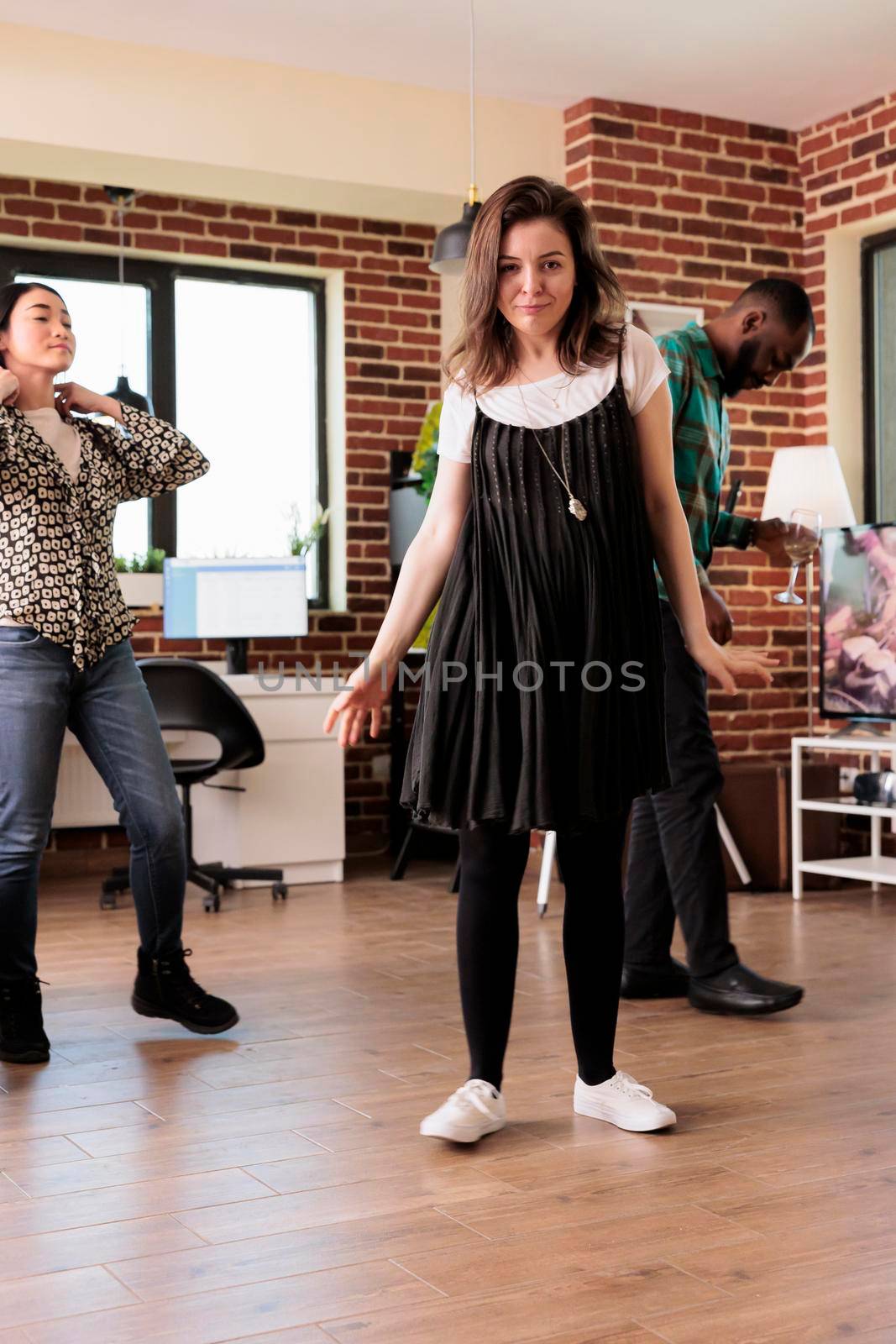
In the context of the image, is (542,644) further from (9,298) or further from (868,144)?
(868,144)

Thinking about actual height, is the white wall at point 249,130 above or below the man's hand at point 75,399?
above

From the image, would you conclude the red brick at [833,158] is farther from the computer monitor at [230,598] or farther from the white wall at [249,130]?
the computer monitor at [230,598]

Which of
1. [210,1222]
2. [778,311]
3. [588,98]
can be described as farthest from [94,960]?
[588,98]

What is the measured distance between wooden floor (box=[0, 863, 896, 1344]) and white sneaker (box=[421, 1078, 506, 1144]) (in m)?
0.03

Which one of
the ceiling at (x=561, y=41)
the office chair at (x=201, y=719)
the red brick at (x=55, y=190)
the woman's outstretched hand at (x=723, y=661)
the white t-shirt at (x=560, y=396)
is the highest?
the ceiling at (x=561, y=41)

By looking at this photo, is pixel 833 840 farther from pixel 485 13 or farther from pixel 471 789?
pixel 471 789

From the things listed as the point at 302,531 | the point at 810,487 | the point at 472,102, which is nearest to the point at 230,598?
the point at 302,531

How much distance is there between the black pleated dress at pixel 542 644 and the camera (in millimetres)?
2166

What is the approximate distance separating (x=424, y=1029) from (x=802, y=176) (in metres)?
4.06

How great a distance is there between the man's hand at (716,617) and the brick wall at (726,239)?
8.66 feet

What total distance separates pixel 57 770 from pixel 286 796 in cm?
258

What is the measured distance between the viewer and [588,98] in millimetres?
5402

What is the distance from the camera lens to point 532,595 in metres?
2.17

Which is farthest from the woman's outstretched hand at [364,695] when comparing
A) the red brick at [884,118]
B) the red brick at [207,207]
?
the red brick at [207,207]
